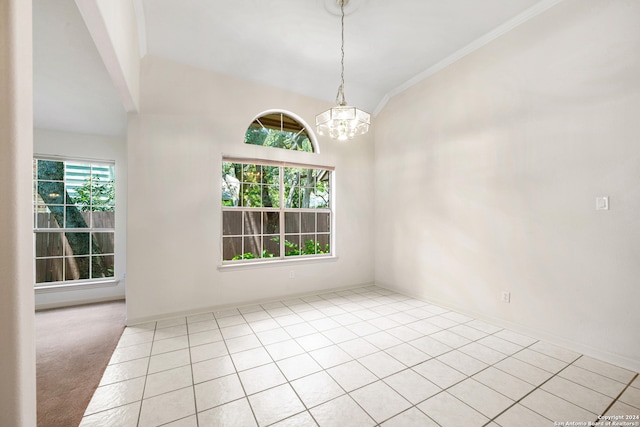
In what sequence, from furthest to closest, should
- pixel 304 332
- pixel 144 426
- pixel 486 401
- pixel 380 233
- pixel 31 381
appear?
pixel 380 233, pixel 304 332, pixel 486 401, pixel 144 426, pixel 31 381

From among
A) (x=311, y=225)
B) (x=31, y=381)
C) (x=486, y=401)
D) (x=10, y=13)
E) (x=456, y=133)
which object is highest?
(x=456, y=133)

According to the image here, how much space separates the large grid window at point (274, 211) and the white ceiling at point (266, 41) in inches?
52.1

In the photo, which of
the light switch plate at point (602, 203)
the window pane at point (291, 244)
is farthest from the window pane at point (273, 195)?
the light switch plate at point (602, 203)

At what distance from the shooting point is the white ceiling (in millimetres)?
2672

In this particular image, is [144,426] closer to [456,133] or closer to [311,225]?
[311,225]

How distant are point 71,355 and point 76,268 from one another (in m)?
2.26

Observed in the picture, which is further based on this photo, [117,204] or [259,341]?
[117,204]

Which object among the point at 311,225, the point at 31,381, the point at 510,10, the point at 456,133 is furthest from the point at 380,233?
the point at 31,381

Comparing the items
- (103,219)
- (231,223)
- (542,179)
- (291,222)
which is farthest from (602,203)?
(103,219)

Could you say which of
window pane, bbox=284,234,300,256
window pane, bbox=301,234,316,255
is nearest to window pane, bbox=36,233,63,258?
window pane, bbox=284,234,300,256

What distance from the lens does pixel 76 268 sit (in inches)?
166

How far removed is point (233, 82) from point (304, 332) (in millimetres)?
3360

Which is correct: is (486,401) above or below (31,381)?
below

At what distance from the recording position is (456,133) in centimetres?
353
